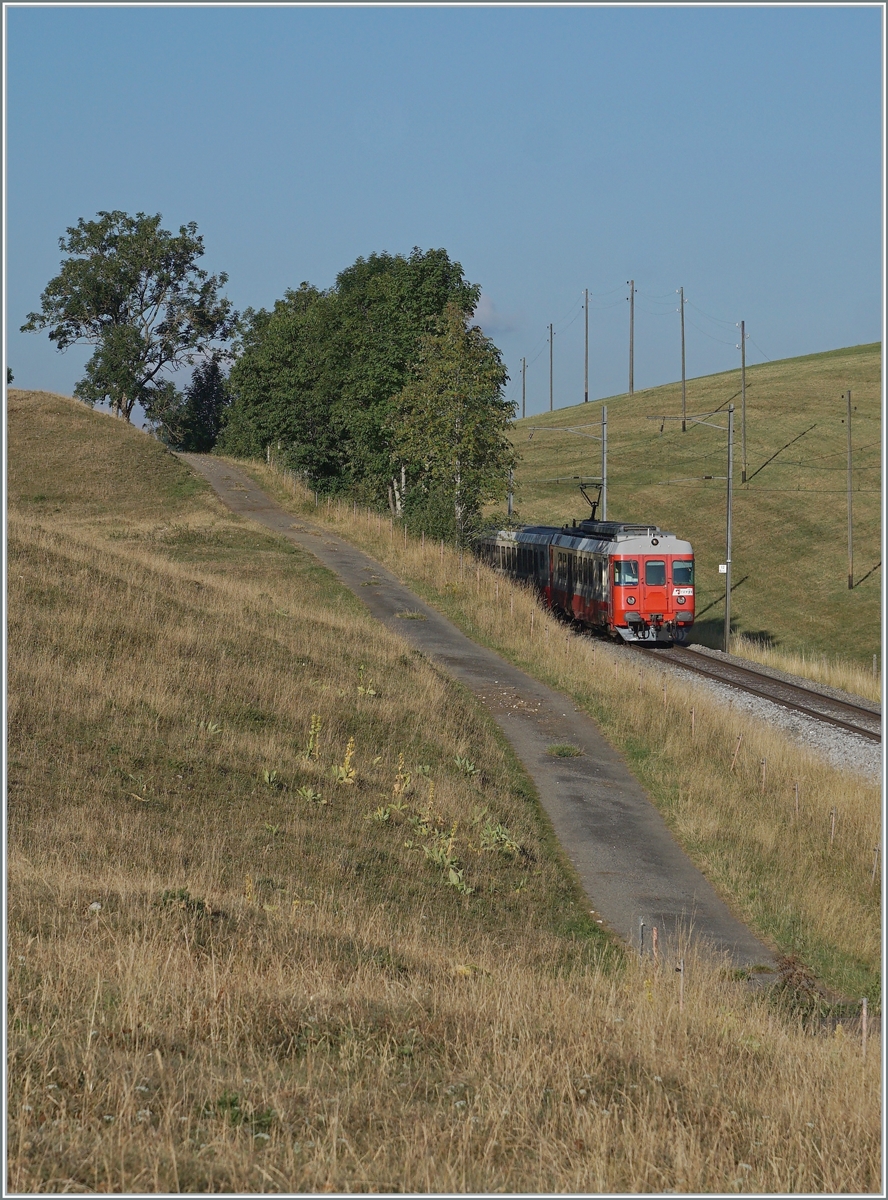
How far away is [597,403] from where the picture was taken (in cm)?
14400

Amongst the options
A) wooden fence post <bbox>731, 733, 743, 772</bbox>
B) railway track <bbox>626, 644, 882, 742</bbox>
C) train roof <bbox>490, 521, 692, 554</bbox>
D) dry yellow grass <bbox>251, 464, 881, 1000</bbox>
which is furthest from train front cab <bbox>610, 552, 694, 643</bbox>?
wooden fence post <bbox>731, 733, 743, 772</bbox>

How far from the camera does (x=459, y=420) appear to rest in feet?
147

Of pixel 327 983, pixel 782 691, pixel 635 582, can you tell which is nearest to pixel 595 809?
pixel 327 983

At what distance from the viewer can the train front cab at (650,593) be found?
3719 centimetres

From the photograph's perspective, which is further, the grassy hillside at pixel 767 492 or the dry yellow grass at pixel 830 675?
the grassy hillside at pixel 767 492

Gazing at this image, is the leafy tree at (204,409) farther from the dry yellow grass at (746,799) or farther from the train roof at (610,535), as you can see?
the dry yellow grass at (746,799)

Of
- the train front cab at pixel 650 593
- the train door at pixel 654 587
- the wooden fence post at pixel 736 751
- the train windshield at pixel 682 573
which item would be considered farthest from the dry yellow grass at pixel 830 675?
the wooden fence post at pixel 736 751

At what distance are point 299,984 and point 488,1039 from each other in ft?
5.06

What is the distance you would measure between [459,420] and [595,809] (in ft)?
89.3

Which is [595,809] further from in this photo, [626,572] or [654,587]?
[654,587]

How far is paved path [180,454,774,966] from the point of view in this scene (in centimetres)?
1492

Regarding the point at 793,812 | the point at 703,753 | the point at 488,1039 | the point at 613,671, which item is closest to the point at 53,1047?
the point at 488,1039

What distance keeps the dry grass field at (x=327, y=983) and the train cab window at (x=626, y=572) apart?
15.1 metres

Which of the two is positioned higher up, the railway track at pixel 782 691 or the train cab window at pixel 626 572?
the train cab window at pixel 626 572
